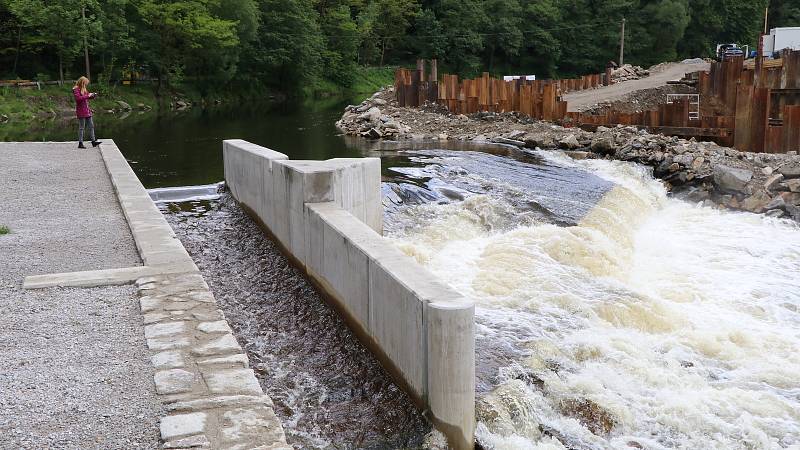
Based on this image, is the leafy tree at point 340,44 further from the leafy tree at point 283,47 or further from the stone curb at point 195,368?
the stone curb at point 195,368

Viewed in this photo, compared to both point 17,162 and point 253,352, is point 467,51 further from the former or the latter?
point 253,352

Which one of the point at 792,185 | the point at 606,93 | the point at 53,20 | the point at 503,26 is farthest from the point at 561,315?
the point at 503,26

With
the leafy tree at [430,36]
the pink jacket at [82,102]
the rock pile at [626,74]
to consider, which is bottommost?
the pink jacket at [82,102]

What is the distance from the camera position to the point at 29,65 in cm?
5200

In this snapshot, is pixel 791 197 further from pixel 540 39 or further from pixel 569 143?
pixel 540 39

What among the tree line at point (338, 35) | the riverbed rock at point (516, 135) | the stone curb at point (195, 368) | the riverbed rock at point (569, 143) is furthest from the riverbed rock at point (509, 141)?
the tree line at point (338, 35)

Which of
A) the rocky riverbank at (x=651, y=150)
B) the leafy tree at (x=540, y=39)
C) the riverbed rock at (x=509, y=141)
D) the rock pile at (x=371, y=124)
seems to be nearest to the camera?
the rocky riverbank at (x=651, y=150)

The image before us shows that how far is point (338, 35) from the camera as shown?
7638cm

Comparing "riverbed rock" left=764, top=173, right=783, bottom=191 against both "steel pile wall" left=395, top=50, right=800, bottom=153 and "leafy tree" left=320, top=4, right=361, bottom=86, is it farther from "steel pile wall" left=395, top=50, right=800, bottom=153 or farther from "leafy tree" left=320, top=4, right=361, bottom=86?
"leafy tree" left=320, top=4, right=361, bottom=86

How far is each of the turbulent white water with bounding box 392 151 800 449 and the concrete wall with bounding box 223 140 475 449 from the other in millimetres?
595

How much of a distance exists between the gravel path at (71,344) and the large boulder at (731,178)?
512 inches

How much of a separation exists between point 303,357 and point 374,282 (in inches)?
46.3

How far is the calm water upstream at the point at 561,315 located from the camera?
6.14 metres

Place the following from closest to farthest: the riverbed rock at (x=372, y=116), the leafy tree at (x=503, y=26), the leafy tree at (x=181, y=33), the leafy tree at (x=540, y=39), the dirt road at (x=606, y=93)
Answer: the riverbed rock at (x=372, y=116) < the dirt road at (x=606, y=93) < the leafy tree at (x=181, y=33) < the leafy tree at (x=503, y=26) < the leafy tree at (x=540, y=39)
